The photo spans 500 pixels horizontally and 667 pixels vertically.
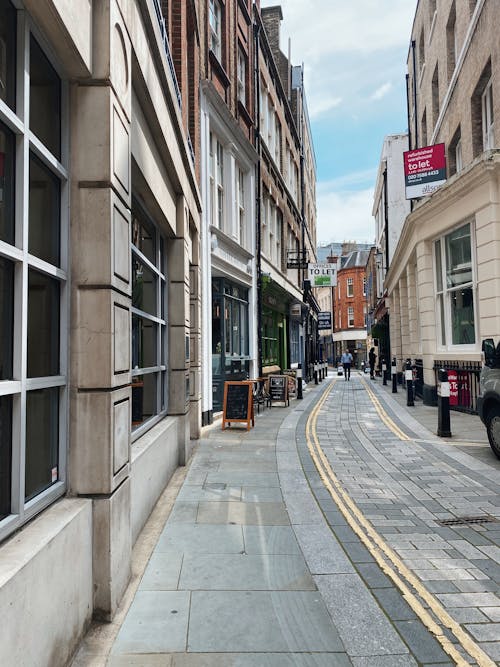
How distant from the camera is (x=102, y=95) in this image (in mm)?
3207

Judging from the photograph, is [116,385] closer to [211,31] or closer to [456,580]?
[456,580]

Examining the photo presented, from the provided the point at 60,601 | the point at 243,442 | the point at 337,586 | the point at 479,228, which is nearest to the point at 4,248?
the point at 60,601

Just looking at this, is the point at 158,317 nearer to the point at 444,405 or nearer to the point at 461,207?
the point at 444,405

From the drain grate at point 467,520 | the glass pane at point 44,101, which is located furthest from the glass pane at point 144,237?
the drain grate at point 467,520

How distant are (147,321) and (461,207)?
9.04 meters

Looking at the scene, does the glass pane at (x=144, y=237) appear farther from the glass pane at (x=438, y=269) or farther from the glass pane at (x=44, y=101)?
the glass pane at (x=438, y=269)

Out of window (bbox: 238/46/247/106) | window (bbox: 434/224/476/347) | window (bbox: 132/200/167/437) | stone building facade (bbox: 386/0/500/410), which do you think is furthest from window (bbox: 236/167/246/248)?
window (bbox: 132/200/167/437)

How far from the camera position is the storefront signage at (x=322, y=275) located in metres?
23.3

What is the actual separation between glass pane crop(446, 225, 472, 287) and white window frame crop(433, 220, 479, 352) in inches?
3.4

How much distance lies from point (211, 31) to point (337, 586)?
1287 centimetres

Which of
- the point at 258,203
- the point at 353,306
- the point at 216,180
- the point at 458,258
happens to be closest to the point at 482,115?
the point at 458,258

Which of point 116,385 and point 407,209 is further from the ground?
point 407,209

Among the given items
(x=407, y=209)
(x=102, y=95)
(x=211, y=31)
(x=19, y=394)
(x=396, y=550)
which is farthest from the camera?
(x=407, y=209)

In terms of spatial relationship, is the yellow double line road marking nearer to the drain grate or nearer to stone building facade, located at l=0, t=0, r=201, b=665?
the drain grate
